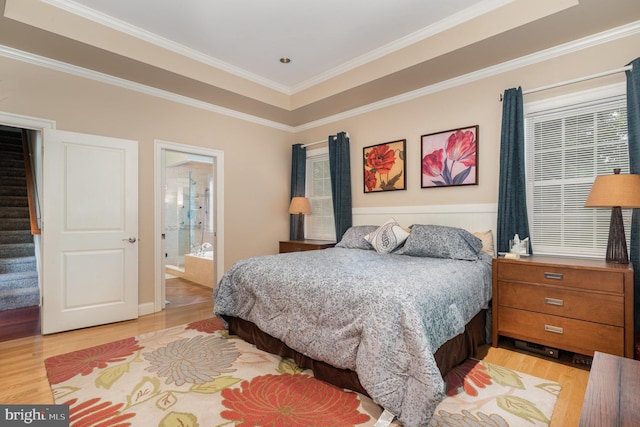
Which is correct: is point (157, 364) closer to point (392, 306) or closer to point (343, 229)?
point (392, 306)

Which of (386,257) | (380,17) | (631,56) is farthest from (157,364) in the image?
(631,56)

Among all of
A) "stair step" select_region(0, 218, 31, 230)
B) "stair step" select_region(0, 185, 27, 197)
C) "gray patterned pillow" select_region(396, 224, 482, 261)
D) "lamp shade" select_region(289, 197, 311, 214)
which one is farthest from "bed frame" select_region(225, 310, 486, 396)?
"stair step" select_region(0, 185, 27, 197)

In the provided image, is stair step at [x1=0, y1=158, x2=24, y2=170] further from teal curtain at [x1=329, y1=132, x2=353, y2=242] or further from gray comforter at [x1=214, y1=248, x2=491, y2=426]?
teal curtain at [x1=329, y1=132, x2=353, y2=242]

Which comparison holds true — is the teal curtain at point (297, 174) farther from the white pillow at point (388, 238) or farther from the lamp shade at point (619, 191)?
the lamp shade at point (619, 191)

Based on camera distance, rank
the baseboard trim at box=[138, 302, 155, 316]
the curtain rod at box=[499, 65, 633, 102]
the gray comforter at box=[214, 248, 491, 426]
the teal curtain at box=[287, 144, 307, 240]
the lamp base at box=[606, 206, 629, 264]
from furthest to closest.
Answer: the teal curtain at box=[287, 144, 307, 240]
the baseboard trim at box=[138, 302, 155, 316]
the curtain rod at box=[499, 65, 633, 102]
the lamp base at box=[606, 206, 629, 264]
the gray comforter at box=[214, 248, 491, 426]

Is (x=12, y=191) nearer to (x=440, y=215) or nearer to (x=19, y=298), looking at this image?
(x=19, y=298)

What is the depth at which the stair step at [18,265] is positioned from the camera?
14.2 ft

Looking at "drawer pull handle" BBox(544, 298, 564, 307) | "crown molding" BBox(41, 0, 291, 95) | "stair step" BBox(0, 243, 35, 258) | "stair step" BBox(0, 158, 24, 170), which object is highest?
"crown molding" BBox(41, 0, 291, 95)

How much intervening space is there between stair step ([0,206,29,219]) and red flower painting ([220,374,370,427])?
5317mm

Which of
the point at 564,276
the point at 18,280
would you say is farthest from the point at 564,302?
the point at 18,280

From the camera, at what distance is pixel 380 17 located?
2902 millimetres

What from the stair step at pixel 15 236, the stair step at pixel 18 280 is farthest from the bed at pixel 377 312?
the stair step at pixel 15 236

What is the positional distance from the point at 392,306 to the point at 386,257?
4.65 ft

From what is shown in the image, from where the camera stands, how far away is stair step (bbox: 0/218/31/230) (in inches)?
189
